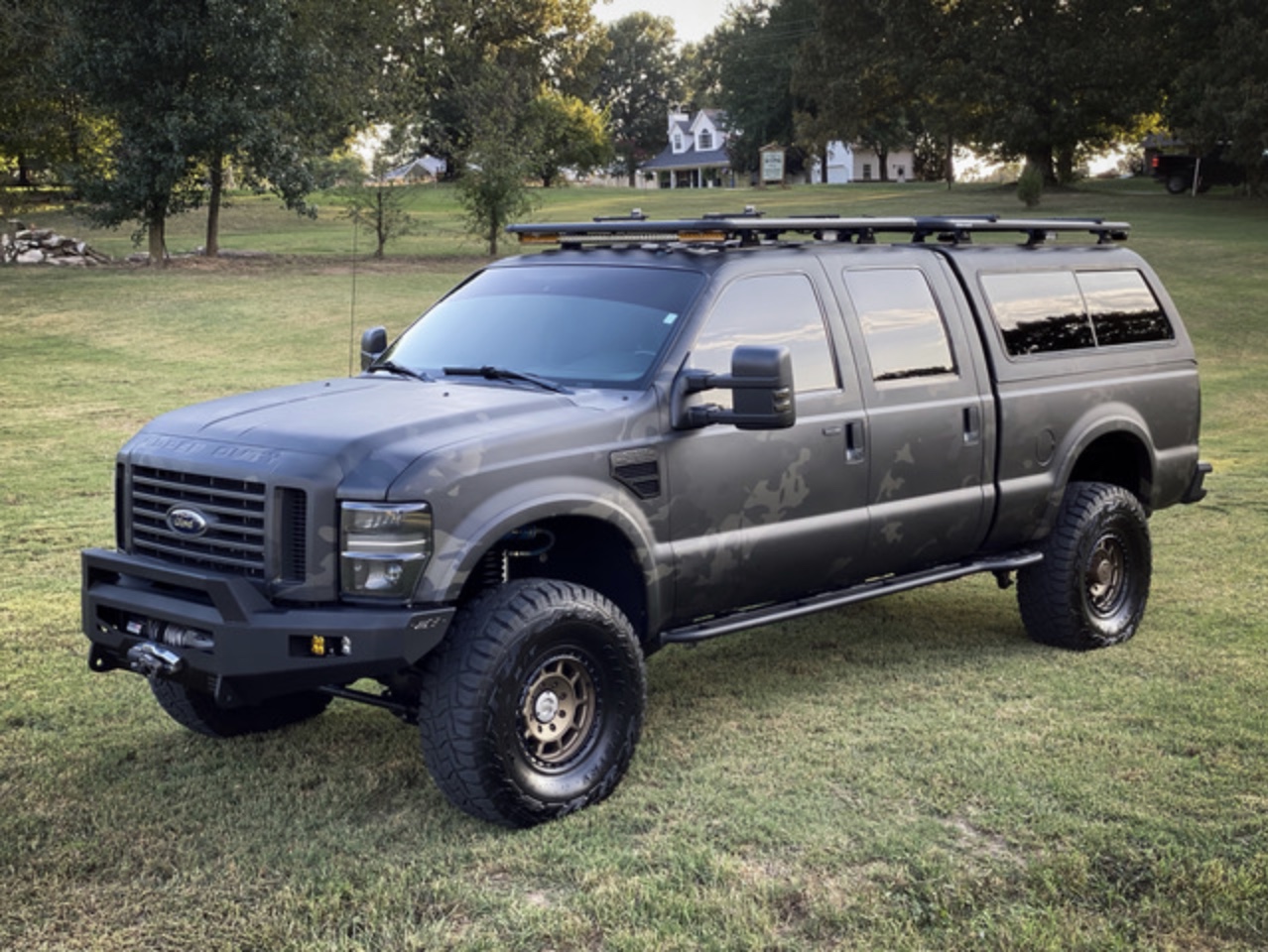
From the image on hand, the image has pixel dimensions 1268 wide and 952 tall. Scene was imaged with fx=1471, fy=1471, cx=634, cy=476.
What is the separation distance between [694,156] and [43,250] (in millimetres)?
74613

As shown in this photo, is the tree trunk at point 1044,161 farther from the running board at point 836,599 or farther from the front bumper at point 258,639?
the front bumper at point 258,639

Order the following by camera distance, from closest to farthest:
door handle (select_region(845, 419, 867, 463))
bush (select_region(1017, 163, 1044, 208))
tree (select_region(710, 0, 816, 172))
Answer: door handle (select_region(845, 419, 867, 463))
bush (select_region(1017, 163, 1044, 208))
tree (select_region(710, 0, 816, 172))

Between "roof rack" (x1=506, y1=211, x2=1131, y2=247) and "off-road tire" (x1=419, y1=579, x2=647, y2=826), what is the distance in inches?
67.7

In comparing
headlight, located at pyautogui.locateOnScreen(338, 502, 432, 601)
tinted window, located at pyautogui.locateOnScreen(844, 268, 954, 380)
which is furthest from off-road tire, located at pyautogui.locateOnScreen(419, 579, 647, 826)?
tinted window, located at pyautogui.locateOnScreen(844, 268, 954, 380)

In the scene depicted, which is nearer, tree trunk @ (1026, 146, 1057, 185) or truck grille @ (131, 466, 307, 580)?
truck grille @ (131, 466, 307, 580)

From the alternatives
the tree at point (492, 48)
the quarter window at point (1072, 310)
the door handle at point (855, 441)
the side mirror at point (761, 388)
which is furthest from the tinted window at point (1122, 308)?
the tree at point (492, 48)

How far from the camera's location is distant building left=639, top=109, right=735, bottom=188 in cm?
10175

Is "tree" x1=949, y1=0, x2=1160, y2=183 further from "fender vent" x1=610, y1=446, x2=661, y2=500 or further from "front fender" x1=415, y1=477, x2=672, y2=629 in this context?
"front fender" x1=415, y1=477, x2=672, y2=629

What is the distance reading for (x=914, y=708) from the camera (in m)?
6.39

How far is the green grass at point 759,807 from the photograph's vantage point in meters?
4.36

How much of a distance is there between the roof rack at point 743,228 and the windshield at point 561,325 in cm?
24

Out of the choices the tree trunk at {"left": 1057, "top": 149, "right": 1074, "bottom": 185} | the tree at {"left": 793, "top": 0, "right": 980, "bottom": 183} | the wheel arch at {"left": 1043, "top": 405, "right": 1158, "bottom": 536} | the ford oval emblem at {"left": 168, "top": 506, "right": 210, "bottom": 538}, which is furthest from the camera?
the tree trunk at {"left": 1057, "top": 149, "right": 1074, "bottom": 185}

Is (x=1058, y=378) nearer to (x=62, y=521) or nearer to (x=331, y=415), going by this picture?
(x=331, y=415)

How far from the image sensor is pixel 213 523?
5.08 metres
